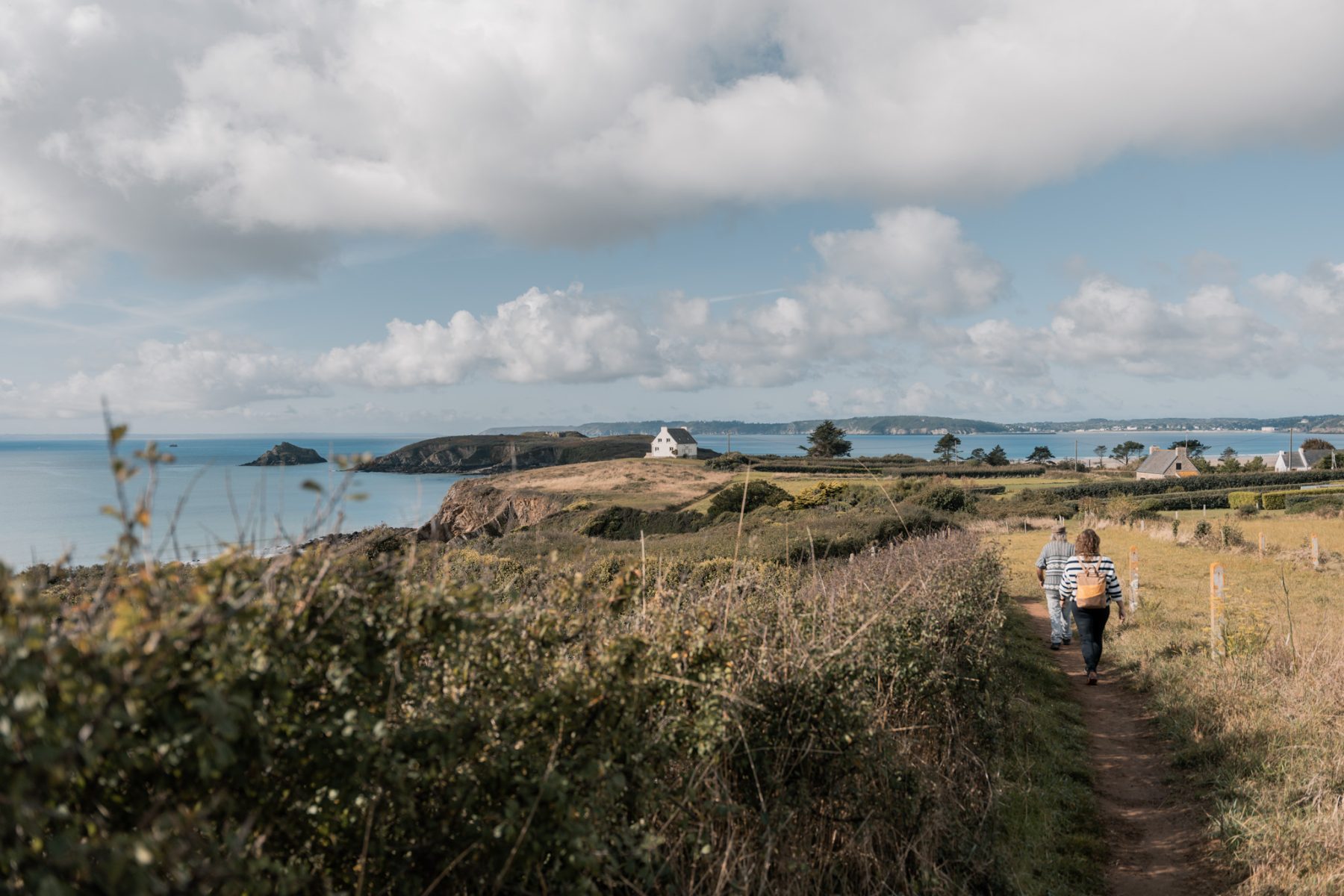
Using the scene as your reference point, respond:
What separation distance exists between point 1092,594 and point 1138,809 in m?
3.48

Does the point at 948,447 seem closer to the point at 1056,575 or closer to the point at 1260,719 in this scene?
the point at 1056,575

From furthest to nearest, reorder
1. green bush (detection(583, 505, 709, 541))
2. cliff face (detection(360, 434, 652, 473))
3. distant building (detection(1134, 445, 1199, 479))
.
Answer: cliff face (detection(360, 434, 652, 473)), distant building (detection(1134, 445, 1199, 479)), green bush (detection(583, 505, 709, 541))

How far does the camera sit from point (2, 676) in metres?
1.57

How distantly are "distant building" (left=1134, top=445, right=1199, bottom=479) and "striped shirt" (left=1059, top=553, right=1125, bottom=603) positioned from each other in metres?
75.1

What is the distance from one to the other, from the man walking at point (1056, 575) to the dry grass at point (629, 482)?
3041cm

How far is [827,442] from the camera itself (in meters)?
74.3

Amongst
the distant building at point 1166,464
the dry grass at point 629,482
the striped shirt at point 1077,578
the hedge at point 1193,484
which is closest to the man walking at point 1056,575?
the striped shirt at point 1077,578

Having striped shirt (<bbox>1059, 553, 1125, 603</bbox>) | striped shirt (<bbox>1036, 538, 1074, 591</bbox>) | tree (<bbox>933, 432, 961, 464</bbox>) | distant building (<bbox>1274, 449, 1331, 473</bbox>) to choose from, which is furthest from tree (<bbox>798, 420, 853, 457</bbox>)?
striped shirt (<bbox>1059, 553, 1125, 603</bbox>)

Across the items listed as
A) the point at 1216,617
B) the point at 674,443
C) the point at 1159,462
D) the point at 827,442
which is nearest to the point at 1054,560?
the point at 1216,617

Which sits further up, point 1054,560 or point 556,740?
point 556,740

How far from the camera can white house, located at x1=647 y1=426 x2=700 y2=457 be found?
318ft

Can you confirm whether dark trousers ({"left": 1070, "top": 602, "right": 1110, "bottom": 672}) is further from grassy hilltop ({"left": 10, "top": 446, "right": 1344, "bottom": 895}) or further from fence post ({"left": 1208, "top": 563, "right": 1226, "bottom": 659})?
grassy hilltop ({"left": 10, "top": 446, "right": 1344, "bottom": 895})

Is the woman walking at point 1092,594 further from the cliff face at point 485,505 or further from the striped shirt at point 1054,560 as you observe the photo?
the cliff face at point 485,505

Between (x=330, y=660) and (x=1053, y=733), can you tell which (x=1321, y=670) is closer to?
(x=1053, y=733)
